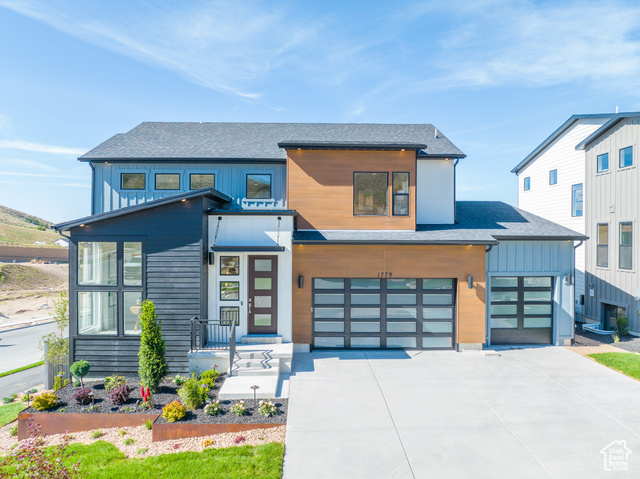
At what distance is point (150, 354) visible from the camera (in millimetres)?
7117

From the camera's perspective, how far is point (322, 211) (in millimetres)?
10172

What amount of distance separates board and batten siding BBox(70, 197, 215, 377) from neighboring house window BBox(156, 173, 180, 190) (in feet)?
11.2

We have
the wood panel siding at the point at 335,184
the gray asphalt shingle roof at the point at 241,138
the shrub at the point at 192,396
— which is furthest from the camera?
the gray asphalt shingle roof at the point at 241,138

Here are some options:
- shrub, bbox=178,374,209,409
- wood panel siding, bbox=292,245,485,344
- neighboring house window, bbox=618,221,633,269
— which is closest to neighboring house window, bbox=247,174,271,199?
wood panel siding, bbox=292,245,485,344

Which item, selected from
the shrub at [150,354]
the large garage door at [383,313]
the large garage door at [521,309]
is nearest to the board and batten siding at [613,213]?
the large garage door at [521,309]

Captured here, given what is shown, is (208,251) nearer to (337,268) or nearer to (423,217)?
(337,268)

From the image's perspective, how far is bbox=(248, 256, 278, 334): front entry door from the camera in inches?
360

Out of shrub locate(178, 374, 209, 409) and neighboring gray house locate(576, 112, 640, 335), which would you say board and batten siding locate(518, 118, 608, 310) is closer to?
neighboring gray house locate(576, 112, 640, 335)

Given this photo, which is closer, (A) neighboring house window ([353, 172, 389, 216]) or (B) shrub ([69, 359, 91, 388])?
(B) shrub ([69, 359, 91, 388])

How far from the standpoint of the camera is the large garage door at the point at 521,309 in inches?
412

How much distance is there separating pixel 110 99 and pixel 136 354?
36.8 feet

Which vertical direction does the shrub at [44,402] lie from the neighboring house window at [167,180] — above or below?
below

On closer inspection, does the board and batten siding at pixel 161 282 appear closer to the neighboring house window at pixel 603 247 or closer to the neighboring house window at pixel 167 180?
the neighboring house window at pixel 167 180

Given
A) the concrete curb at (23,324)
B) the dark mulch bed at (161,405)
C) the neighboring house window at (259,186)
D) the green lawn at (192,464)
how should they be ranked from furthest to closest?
the concrete curb at (23,324) → the neighboring house window at (259,186) → the dark mulch bed at (161,405) → the green lawn at (192,464)
